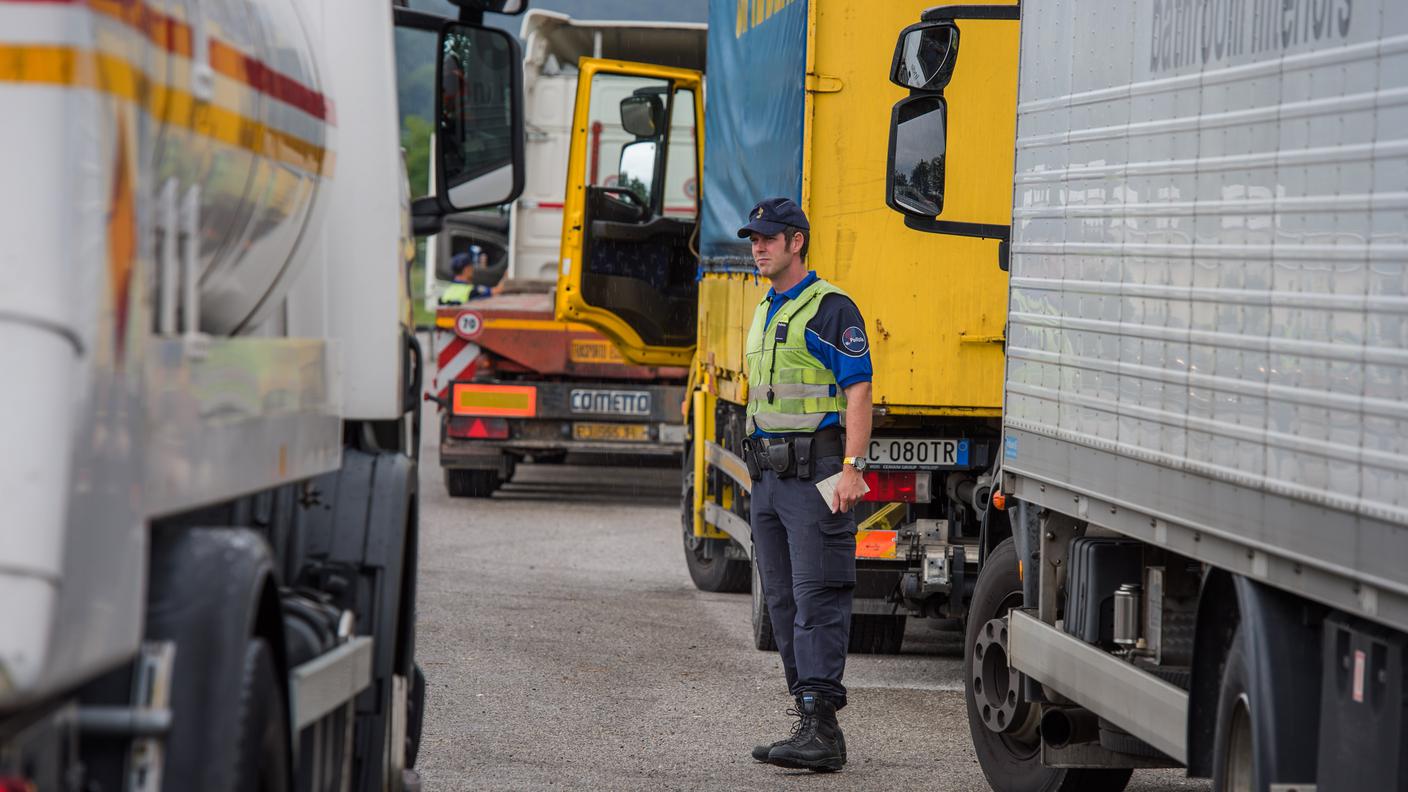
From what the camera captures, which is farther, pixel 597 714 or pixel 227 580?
pixel 597 714

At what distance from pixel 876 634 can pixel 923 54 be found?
3553 mm

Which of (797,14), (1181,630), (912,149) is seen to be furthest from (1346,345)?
(797,14)

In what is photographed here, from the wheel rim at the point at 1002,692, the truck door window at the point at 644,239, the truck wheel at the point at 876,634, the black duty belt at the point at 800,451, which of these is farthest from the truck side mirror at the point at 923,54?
the truck door window at the point at 644,239

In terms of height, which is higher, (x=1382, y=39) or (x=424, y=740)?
(x=1382, y=39)

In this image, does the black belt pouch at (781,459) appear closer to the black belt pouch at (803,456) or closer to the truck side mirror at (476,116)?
the black belt pouch at (803,456)

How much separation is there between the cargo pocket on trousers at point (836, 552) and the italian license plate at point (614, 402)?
8818 millimetres

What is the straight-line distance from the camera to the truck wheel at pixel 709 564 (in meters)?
11.4

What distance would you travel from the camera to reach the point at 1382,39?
144 inches

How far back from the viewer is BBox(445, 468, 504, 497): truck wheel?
16234mm

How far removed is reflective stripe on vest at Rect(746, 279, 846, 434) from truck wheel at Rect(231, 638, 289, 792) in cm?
352

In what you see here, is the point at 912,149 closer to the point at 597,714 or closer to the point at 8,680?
the point at 597,714

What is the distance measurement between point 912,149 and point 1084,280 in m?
1.62

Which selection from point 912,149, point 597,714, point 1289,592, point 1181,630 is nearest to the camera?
point 1289,592

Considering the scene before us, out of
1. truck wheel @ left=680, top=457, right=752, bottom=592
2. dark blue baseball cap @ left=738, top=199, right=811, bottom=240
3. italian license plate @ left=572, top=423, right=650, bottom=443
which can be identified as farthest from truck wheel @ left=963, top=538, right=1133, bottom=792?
italian license plate @ left=572, top=423, right=650, bottom=443
